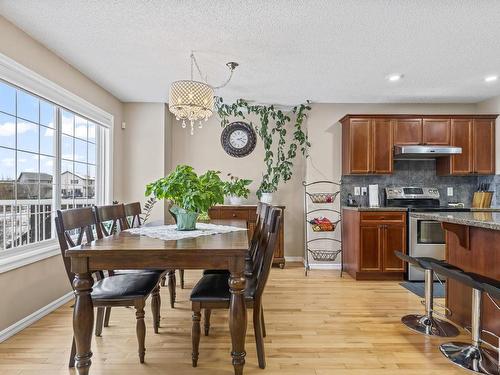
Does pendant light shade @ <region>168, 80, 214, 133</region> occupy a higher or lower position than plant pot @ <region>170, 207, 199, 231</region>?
higher

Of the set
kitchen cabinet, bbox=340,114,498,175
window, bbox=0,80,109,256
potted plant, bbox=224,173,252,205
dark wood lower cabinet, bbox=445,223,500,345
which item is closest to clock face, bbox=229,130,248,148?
potted plant, bbox=224,173,252,205

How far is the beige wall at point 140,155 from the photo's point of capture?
4668mm

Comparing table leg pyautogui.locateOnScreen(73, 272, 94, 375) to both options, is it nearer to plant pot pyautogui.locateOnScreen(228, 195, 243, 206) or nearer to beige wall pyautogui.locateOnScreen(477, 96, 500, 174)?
plant pot pyautogui.locateOnScreen(228, 195, 243, 206)

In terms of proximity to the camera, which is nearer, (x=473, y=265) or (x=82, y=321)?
(x=82, y=321)

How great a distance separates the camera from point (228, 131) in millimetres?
5102

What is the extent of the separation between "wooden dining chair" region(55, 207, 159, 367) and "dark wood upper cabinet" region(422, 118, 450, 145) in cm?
391

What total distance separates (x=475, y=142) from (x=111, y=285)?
4711mm

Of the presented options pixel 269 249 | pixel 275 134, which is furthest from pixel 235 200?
pixel 269 249

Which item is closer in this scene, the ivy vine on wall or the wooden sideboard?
the wooden sideboard

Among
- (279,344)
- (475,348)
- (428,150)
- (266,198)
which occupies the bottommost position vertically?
(279,344)

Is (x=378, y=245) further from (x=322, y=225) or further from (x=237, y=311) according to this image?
(x=237, y=311)

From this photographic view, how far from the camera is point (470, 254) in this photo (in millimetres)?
2520

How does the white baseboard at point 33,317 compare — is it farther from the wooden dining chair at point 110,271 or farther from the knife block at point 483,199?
the knife block at point 483,199

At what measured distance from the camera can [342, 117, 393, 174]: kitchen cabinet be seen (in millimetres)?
4289
